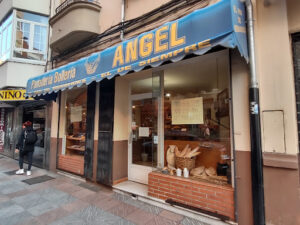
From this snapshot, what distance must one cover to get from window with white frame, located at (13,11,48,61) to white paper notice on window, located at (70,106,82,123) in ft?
10.1

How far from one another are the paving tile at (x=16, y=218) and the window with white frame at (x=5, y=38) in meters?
6.58

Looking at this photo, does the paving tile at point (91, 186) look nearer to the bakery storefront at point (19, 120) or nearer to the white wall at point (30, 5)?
the bakery storefront at point (19, 120)

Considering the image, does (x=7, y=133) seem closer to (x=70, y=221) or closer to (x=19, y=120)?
(x=19, y=120)

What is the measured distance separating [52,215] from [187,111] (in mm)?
3515

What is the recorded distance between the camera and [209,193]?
3182mm

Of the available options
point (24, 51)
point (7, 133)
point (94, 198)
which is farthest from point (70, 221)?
point (7, 133)

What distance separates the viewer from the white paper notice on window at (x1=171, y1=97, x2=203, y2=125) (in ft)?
12.4

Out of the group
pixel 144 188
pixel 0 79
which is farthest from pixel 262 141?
pixel 0 79

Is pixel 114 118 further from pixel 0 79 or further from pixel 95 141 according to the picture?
pixel 0 79

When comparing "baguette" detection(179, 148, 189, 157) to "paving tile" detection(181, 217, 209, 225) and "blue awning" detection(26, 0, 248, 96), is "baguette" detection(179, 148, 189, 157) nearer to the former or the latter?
"paving tile" detection(181, 217, 209, 225)

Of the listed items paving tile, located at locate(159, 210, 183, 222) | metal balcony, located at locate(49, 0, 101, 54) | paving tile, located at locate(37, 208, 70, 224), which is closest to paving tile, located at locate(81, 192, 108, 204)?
paving tile, located at locate(37, 208, 70, 224)

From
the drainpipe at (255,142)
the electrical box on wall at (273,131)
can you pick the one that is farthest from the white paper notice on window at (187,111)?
the electrical box on wall at (273,131)

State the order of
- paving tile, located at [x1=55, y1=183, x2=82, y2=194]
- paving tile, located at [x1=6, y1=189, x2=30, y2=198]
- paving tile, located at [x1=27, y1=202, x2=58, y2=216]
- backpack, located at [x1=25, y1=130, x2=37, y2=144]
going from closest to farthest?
paving tile, located at [x1=27, y1=202, x2=58, y2=216]
paving tile, located at [x1=6, y1=189, x2=30, y2=198]
paving tile, located at [x1=55, y1=183, x2=82, y2=194]
backpack, located at [x1=25, y1=130, x2=37, y2=144]

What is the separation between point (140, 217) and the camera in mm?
3379
